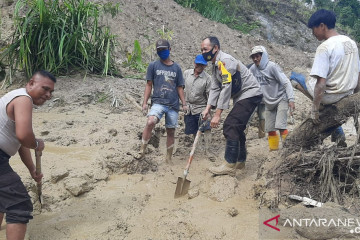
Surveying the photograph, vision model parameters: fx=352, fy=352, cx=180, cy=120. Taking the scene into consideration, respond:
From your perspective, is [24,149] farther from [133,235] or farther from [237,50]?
[237,50]

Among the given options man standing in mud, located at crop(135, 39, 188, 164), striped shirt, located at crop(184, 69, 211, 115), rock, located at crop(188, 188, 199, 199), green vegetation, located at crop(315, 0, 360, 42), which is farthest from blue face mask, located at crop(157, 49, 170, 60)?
green vegetation, located at crop(315, 0, 360, 42)

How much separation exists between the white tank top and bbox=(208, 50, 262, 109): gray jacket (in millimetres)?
2181

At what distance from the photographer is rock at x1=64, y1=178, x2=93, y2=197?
366cm

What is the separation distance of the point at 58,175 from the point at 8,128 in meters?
1.35

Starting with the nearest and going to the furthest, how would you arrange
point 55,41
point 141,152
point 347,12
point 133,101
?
point 141,152
point 133,101
point 55,41
point 347,12

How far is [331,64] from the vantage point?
10.9 ft

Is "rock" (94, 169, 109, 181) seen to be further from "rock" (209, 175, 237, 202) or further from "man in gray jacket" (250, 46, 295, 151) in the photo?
"man in gray jacket" (250, 46, 295, 151)

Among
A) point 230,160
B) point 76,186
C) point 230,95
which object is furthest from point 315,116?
point 76,186

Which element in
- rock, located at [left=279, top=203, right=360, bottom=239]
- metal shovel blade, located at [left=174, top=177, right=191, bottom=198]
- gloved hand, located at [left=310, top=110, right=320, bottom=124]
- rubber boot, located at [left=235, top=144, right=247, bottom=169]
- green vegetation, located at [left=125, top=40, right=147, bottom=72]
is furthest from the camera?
green vegetation, located at [left=125, top=40, right=147, bottom=72]

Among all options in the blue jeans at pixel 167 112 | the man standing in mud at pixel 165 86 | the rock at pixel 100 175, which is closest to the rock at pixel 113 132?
the man standing in mud at pixel 165 86

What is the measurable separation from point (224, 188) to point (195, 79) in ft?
6.07

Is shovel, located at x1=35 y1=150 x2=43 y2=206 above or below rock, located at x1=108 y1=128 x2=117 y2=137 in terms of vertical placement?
above

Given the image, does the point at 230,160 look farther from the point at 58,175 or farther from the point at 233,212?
the point at 58,175

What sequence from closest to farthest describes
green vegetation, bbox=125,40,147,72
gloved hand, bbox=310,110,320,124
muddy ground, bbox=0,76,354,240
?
muddy ground, bbox=0,76,354,240, gloved hand, bbox=310,110,320,124, green vegetation, bbox=125,40,147,72
